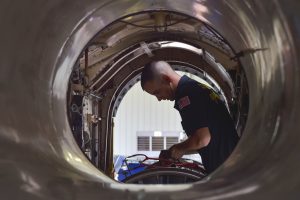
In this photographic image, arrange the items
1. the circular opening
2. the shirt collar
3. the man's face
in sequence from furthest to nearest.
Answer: the circular opening < the man's face < the shirt collar

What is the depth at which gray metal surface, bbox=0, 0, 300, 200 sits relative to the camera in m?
1.16

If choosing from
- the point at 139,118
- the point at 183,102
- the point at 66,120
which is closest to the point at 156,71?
the point at 183,102

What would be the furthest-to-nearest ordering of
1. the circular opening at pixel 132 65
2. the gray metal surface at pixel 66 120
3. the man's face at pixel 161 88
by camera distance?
1. the circular opening at pixel 132 65
2. the man's face at pixel 161 88
3. the gray metal surface at pixel 66 120

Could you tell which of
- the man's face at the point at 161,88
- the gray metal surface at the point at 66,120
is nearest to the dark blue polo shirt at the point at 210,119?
the man's face at the point at 161,88

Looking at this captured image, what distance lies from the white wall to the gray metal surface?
6.83 meters

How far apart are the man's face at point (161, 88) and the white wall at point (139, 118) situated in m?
5.54

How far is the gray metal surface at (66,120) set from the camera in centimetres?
116

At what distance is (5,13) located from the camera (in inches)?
46.3

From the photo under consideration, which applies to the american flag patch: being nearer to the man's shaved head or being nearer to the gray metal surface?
the man's shaved head

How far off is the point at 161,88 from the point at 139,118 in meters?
5.69

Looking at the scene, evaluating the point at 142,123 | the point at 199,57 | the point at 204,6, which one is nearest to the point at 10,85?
the point at 204,6

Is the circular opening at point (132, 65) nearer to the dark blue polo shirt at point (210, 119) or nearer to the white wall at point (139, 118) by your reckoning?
the dark blue polo shirt at point (210, 119)

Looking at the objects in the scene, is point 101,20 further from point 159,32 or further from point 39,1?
point 159,32

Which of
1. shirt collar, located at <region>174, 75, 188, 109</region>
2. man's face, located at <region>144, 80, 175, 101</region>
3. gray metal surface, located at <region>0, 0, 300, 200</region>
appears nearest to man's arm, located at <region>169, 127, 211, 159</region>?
shirt collar, located at <region>174, 75, 188, 109</region>
